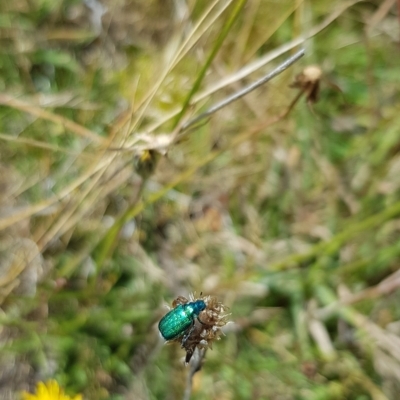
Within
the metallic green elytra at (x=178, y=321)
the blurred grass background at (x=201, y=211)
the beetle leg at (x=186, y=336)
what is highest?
the blurred grass background at (x=201, y=211)

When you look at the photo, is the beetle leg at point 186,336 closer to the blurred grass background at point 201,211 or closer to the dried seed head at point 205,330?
the dried seed head at point 205,330

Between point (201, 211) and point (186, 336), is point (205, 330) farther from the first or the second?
point (201, 211)

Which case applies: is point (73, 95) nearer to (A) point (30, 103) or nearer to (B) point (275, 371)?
(A) point (30, 103)

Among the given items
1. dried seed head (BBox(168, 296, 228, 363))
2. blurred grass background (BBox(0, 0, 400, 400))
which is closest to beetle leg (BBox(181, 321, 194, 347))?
dried seed head (BBox(168, 296, 228, 363))

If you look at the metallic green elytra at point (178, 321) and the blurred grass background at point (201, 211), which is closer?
the metallic green elytra at point (178, 321)

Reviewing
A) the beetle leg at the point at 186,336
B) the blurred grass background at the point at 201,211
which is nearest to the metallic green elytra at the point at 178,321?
the beetle leg at the point at 186,336

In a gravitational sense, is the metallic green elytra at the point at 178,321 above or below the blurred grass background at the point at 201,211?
below
